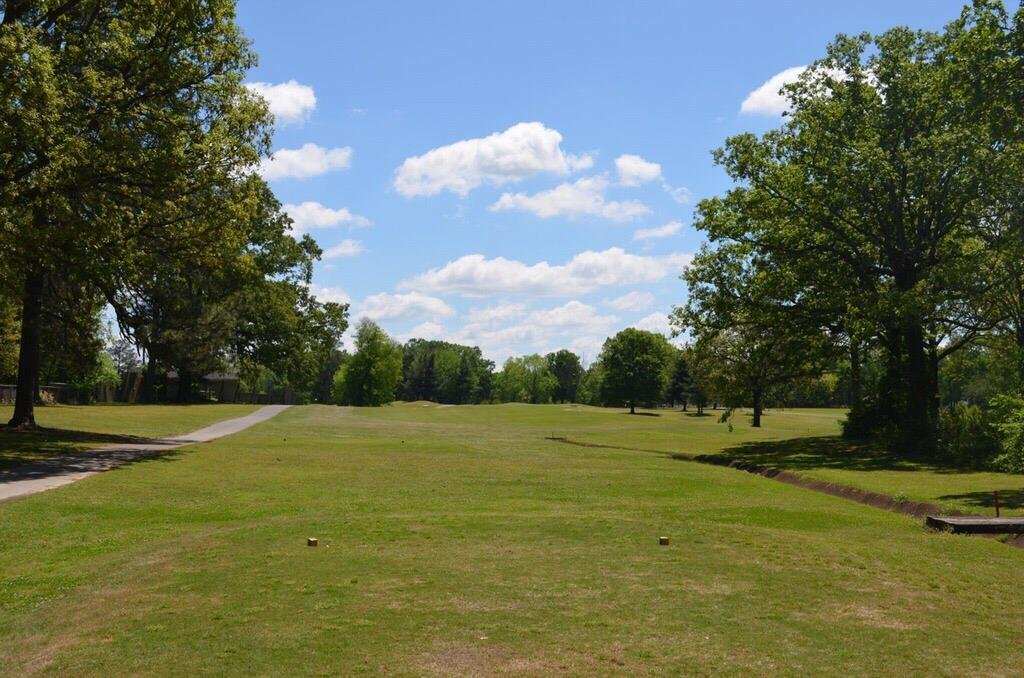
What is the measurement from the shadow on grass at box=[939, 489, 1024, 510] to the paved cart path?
21.2 m

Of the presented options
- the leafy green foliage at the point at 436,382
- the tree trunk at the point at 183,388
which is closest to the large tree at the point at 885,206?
the tree trunk at the point at 183,388

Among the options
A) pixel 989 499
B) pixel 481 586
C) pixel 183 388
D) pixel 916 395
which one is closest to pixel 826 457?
pixel 916 395

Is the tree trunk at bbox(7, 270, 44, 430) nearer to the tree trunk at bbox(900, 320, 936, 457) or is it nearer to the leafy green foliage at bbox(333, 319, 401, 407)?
the tree trunk at bbox(900, 320, 936, 457)

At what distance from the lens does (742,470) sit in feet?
105

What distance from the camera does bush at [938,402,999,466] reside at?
31.2 meters

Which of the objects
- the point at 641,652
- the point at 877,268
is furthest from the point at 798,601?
the point at 877,268

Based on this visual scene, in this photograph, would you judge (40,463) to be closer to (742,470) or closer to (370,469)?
(370,469)

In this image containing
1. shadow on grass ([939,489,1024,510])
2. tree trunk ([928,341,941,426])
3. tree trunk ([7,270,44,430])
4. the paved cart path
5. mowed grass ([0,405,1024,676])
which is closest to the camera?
mowed grass ([0,405,1024,676])

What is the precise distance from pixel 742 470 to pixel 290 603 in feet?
84.2

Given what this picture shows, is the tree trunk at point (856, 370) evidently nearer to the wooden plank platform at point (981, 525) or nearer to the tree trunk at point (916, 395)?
the tree trunk at point (916, 395)

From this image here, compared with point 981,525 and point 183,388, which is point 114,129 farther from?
point 183,388

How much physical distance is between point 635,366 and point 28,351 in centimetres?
8826

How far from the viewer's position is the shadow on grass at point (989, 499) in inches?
754

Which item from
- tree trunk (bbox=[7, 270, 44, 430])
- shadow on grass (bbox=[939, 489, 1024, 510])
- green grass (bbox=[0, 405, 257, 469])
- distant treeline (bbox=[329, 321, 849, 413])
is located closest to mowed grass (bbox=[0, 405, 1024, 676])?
shadow on grass (bbox=[939, 489, 1024, 510])
